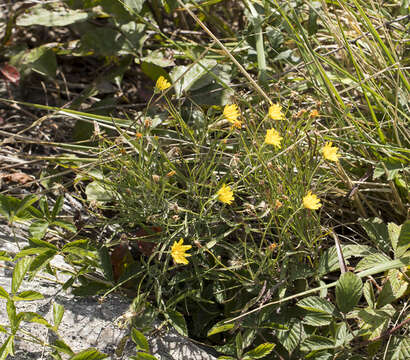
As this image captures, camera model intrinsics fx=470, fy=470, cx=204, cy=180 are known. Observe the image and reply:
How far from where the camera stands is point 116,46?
1560 mm

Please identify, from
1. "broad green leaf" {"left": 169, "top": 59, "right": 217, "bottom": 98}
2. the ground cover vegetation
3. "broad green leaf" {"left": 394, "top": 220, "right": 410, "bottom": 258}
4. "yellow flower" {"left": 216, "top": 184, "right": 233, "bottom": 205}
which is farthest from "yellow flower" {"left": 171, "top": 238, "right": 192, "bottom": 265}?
"broad green leaf" {"left": 169, "top": 59, "right": 217, "bottom": 98}

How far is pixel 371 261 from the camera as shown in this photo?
1.05m

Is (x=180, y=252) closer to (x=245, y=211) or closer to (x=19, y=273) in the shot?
(x=245, y=211)

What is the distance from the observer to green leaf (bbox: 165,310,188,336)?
103 centimetres

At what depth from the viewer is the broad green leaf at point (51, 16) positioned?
1578 millimetres

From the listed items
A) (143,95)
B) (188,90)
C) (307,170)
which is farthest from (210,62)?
(307,170)

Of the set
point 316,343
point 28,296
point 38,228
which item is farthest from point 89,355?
point 316,343

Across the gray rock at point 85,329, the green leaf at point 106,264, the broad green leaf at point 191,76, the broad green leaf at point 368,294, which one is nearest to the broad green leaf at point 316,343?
the broad green leaf at point 368,294

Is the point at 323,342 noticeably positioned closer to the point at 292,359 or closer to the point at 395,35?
the point at 292,359

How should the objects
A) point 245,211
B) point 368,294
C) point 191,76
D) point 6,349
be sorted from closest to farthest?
point 6,349, point 368,294, point 245,211, point 191,76

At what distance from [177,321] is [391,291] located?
0.47 meters

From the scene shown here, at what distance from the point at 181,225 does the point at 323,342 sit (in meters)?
0.41

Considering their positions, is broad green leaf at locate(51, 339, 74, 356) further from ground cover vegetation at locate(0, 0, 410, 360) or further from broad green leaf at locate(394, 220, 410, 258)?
broad green leaf at locate(394, 220, 410, 258)

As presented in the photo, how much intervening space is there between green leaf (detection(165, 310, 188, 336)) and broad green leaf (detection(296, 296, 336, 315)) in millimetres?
254
